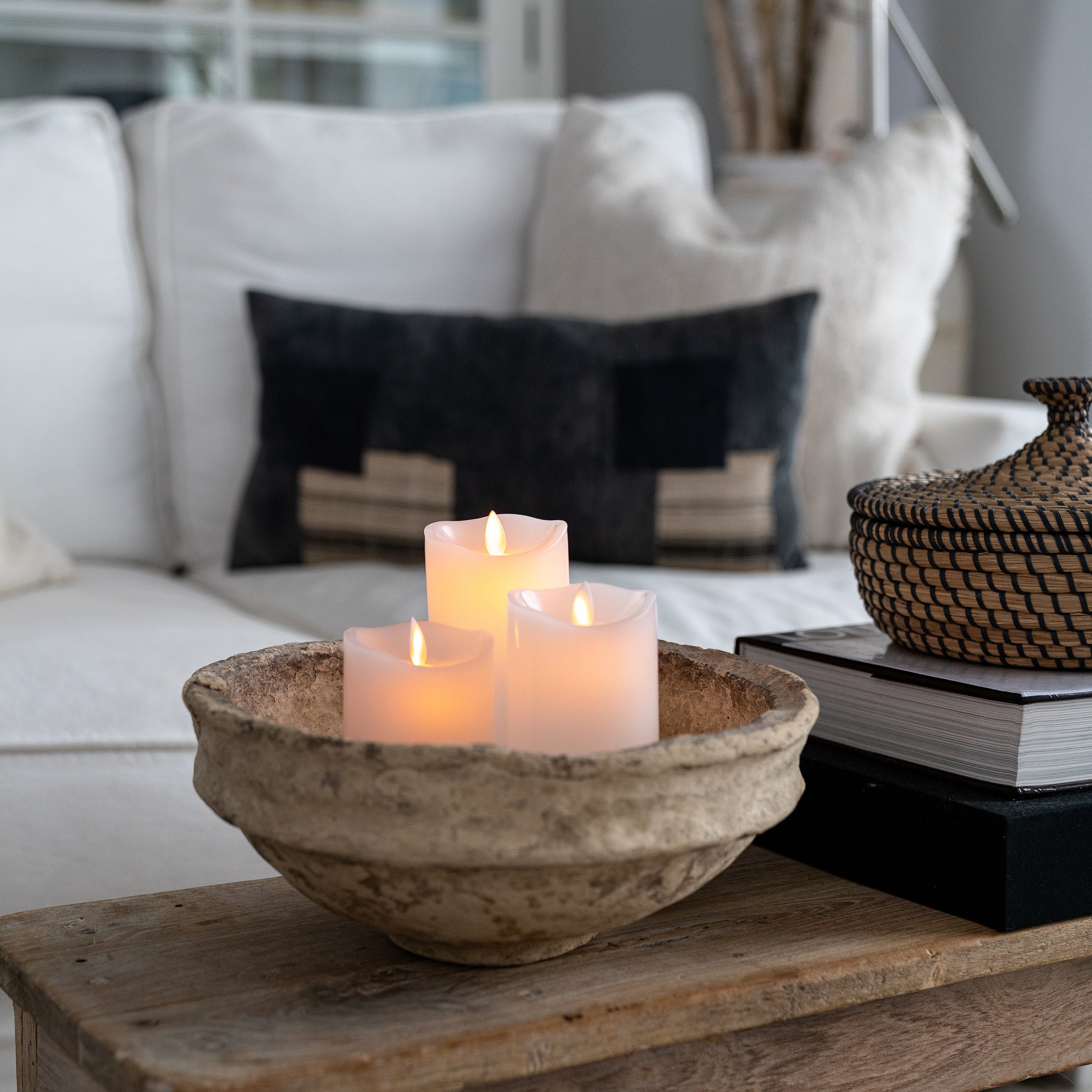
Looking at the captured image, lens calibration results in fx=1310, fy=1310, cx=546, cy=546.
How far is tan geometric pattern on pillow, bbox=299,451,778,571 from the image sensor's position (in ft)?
4.55

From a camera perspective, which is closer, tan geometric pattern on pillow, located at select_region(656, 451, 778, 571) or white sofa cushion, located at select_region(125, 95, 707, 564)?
tan geometric pattern on pillow, located at select_region(656, 451, 778, 571)

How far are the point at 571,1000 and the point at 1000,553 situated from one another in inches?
12.1

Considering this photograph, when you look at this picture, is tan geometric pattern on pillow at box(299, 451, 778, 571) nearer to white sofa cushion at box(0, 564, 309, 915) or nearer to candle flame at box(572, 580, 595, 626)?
white sofa cushion at box(0, 564, 309, 915)

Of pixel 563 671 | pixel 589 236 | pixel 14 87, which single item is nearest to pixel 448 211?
pixel 589 236

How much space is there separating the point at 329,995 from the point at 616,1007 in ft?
0.38

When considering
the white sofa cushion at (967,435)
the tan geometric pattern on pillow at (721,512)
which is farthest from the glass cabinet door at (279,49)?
the tan geometric pattern on pillow at (721,512)

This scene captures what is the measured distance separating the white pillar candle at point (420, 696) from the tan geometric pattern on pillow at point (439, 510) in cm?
88

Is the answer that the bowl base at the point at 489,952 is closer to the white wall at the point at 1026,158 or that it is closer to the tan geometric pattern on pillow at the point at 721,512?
the tan geometric pattern on pillow at the point at 721,512

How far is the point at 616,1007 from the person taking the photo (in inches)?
20.2

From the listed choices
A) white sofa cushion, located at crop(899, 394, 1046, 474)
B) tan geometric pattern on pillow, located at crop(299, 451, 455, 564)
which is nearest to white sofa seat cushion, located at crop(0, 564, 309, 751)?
tan geometric pattern on pillow, located at crop(299, 451, 455, 564)

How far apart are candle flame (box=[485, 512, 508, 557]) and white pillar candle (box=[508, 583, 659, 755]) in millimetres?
70

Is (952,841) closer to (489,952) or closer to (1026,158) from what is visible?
(489,952)

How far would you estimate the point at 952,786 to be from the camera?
25.6 inches

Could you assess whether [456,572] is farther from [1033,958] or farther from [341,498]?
[341,498]
